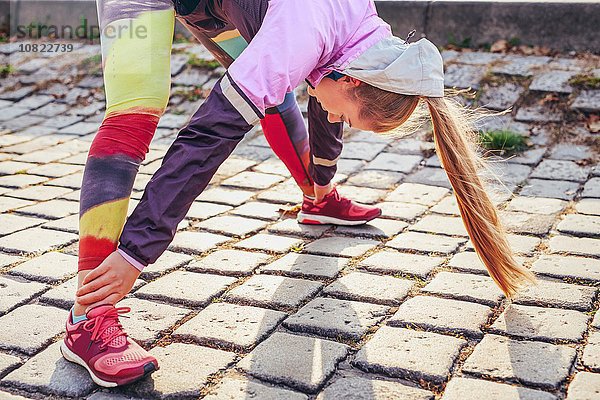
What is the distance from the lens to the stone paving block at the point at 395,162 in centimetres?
444

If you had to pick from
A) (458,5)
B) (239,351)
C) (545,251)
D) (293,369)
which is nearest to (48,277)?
(239,351)

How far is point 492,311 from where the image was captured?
2703 millimetres

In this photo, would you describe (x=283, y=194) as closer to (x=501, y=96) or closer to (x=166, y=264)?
(x=166, y=264)

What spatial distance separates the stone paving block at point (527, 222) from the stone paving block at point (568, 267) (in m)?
0.32

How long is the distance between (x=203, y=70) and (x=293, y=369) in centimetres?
401

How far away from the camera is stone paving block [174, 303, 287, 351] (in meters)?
2.50

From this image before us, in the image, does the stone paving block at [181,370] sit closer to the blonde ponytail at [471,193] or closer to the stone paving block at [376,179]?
the blonde ponytail at [471,193]

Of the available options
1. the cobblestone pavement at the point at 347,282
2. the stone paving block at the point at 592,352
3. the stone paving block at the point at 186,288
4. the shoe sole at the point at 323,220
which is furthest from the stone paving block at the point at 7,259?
the stone paving block at the point at 592,352

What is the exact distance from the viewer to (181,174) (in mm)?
2176

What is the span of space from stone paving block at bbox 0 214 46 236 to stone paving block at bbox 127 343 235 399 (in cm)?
135

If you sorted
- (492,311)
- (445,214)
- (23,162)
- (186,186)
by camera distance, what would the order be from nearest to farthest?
(186,186)
(492,311)
(445,214)
(23,162)

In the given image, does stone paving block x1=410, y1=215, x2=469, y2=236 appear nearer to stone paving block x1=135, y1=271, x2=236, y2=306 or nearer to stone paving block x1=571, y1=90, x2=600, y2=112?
stone paving block x1=135, y1=271, x2=236, y2=306

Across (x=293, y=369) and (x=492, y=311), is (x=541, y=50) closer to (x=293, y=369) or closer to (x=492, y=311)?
(x=492, y=311)

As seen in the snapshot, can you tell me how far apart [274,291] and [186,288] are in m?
0.32
